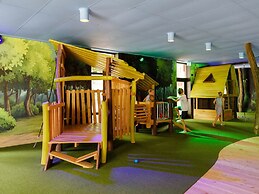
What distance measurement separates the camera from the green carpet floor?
2.87 m

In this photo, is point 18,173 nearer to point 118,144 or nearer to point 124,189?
point 124,189

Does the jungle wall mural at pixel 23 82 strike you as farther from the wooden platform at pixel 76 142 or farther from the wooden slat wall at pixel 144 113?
the wooden slat wall at pixel 144 113

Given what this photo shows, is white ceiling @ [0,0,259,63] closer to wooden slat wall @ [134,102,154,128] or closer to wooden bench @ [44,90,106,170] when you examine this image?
wooden bench @ [44,90,106,170]

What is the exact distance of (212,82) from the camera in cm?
1023

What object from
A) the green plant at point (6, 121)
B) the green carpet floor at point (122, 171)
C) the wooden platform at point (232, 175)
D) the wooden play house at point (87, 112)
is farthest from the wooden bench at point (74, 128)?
the wooden platform at point (232, 175)

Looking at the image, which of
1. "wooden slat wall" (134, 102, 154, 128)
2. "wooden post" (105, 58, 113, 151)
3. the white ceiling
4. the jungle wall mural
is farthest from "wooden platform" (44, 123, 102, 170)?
"wooden slat wall" (134, 102, 154, 128)

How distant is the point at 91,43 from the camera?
6.09 meters

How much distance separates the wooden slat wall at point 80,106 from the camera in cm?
517

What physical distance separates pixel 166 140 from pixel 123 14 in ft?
11.6

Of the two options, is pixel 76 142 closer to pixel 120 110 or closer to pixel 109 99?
pixel 109 99

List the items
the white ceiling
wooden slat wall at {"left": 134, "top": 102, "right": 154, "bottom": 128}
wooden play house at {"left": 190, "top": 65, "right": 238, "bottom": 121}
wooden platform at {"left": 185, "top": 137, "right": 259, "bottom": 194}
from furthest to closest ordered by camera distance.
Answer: wooden play house at {"left": 190, "top": 65, "right": 238, "bottom": 121} < wooden slat wall at {"left": 134, "top": 102, "right": 154, "bottom": 128} < the white ceiling < wooden platform at {"left": 185, "top": 137, "right": 259, "bottom": 194}

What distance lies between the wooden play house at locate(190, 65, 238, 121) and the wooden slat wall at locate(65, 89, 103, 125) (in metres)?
6.39

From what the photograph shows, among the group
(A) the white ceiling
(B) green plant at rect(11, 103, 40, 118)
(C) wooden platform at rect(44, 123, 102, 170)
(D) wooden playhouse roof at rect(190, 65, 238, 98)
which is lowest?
(C) wooden platform at rect(44, 123, 102, 170)

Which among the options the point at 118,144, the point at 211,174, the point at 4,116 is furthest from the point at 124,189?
the point at 4,116
